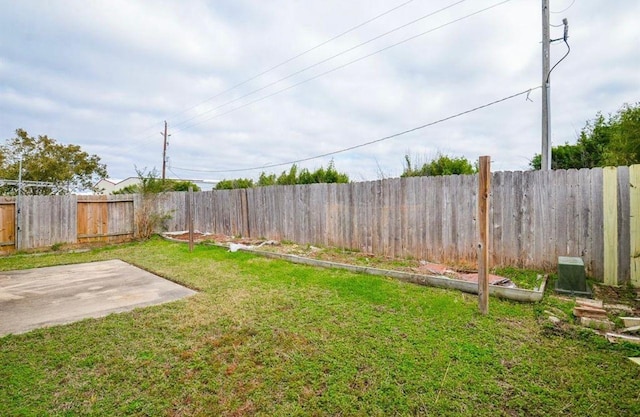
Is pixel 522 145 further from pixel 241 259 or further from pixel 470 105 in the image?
pixel 241 259

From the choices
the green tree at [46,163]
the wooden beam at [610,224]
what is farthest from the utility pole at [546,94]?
the green tree at [46,163]

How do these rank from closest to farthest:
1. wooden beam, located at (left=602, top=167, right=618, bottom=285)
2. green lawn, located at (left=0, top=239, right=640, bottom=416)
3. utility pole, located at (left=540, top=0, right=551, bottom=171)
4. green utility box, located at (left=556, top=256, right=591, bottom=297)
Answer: green lawn, located at (left=0, top=239, right=640, bottom=416), green utility box, located at (left=556, top=256, right=591, bottom=297), wooden beam, located at (left=602, top=167, right=618, bottom=285), utility pole, located at (left=540, top=0, right=551, bottom=171)

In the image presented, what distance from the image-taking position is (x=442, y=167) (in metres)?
6.47

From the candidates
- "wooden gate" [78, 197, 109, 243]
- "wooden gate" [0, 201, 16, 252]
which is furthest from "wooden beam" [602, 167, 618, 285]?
"wooden gate" [0, 201, 16, 252]

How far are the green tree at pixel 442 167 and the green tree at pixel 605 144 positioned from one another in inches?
84.8

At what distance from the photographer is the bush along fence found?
3.88m

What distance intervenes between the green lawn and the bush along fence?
4.31 feet

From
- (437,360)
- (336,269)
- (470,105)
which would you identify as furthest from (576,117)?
(437,360)

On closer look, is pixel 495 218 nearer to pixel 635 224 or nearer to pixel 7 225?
pixel 635 224

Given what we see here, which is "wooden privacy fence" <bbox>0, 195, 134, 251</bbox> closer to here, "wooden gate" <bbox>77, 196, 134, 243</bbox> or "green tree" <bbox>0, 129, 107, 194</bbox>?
"wooden gate" <bbox>77, 196, 134, 243</bbox>

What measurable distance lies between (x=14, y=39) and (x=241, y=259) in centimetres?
708

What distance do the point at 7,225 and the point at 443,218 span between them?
36.7 ft

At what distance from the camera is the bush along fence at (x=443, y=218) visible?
153 inches

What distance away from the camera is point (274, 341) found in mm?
2592
